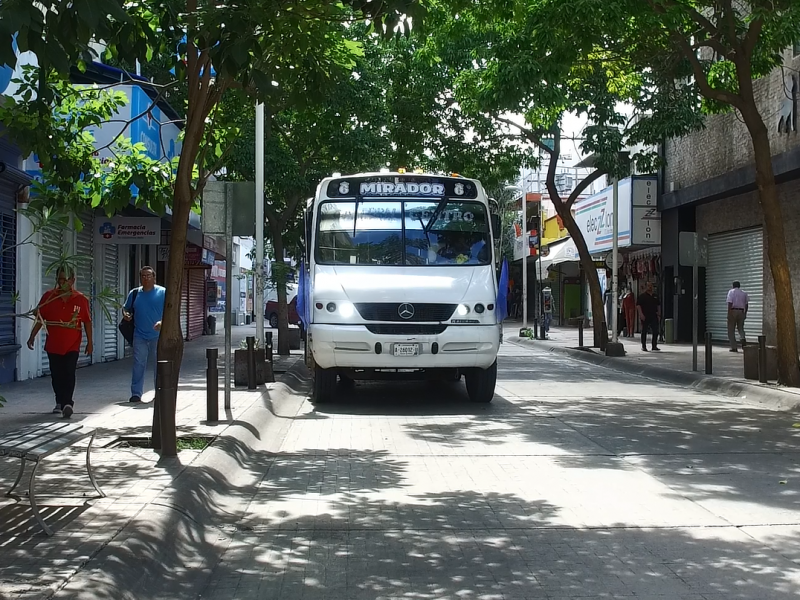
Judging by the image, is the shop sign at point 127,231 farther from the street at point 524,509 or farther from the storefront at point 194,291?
the storefront at point 194,291

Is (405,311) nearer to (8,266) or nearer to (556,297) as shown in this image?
(8,266)

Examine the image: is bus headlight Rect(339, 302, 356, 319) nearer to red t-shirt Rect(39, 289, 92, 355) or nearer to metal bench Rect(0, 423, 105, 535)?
red t-shirt Rect(39, 289, 92, 355)

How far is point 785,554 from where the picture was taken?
5328 millimetres

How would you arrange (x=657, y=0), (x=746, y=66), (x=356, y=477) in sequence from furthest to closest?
(x=746, y=66)
(x=657, y=0)
(x=356, y=477)

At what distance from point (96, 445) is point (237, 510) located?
94.3 inches

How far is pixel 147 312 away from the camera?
12109 millimetres

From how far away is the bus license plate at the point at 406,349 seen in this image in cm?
1184

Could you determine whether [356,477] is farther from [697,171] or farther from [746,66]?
[697,171]

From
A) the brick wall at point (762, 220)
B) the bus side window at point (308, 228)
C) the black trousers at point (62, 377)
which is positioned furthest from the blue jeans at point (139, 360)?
the brick wall at point (762, 220)

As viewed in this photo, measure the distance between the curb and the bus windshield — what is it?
453 centimetres

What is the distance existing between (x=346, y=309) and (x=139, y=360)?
2846mm

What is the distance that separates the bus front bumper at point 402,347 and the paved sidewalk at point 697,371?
442 cm

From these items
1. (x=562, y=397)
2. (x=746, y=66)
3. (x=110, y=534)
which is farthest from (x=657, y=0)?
(x=110, y=534)

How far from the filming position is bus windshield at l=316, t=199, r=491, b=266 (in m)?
12.6
